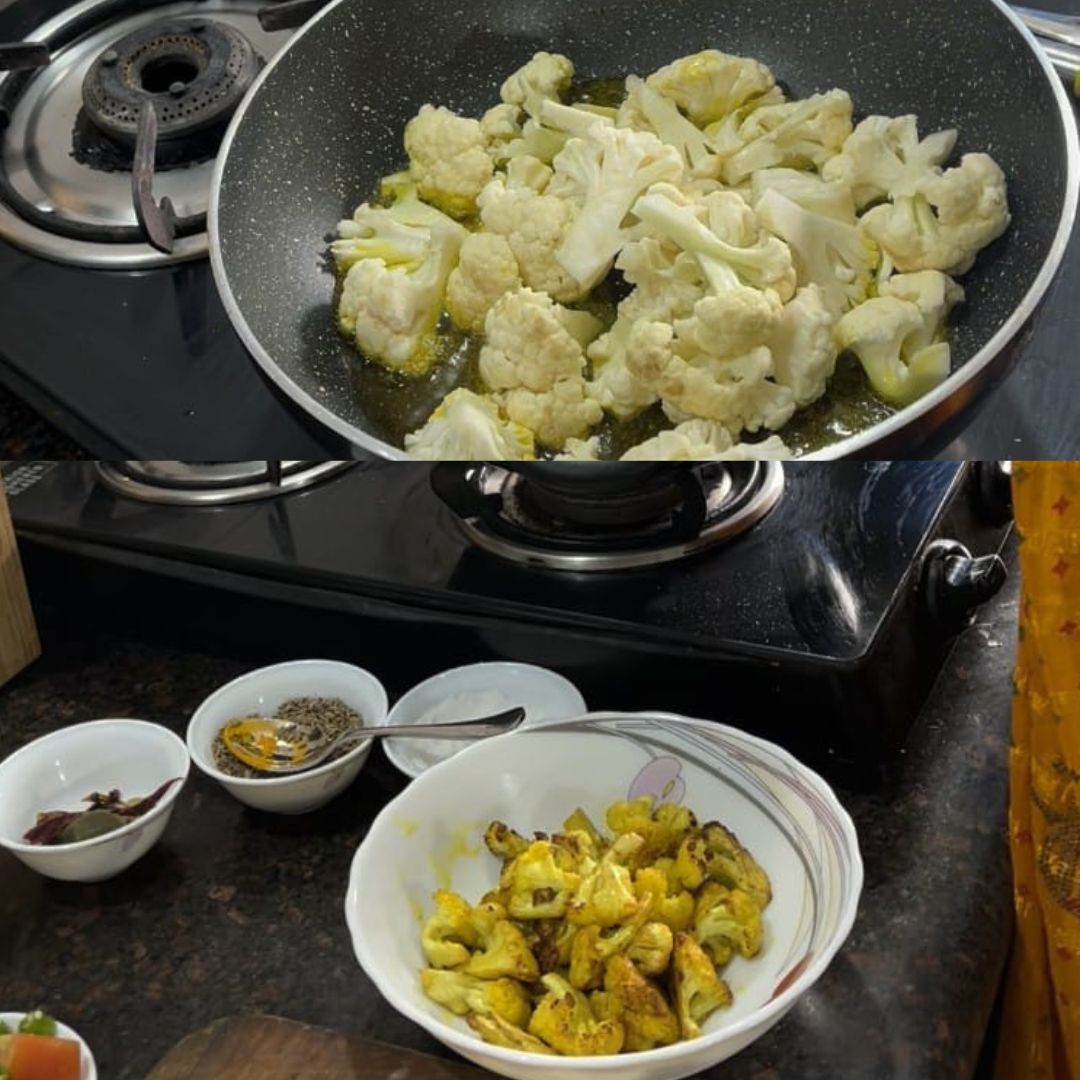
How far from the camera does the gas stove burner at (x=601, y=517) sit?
750 mm

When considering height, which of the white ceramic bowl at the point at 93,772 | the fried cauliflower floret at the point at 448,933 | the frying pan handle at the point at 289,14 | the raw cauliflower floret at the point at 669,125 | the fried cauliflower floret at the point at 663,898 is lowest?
the white ceramic bowl at the point at 93,772

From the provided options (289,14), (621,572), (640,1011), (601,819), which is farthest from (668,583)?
(289,14)

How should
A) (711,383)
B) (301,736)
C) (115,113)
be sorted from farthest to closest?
(301,736) → (115,113) → (711,383)

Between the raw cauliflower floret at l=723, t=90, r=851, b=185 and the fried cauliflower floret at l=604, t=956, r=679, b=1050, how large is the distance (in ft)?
1.27

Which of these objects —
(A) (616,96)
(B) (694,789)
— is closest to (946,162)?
(A) (616,96)

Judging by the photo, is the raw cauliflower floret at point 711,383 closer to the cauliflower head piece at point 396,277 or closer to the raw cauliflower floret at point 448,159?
the cauliflower head piece at point 396,277

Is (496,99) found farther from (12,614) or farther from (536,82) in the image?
(12,614)

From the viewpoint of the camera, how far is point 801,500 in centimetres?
81

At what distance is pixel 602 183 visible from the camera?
1.97ft

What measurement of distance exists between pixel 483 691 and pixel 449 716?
0.03m

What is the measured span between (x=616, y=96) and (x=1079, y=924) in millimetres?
505

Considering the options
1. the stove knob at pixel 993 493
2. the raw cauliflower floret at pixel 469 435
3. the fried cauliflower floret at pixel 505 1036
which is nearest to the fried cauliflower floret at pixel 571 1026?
the fried cauliflower floret at pixel 505 1036

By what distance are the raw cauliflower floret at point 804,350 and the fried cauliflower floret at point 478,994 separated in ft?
1.08

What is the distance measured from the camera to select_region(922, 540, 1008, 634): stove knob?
745 millimetres
